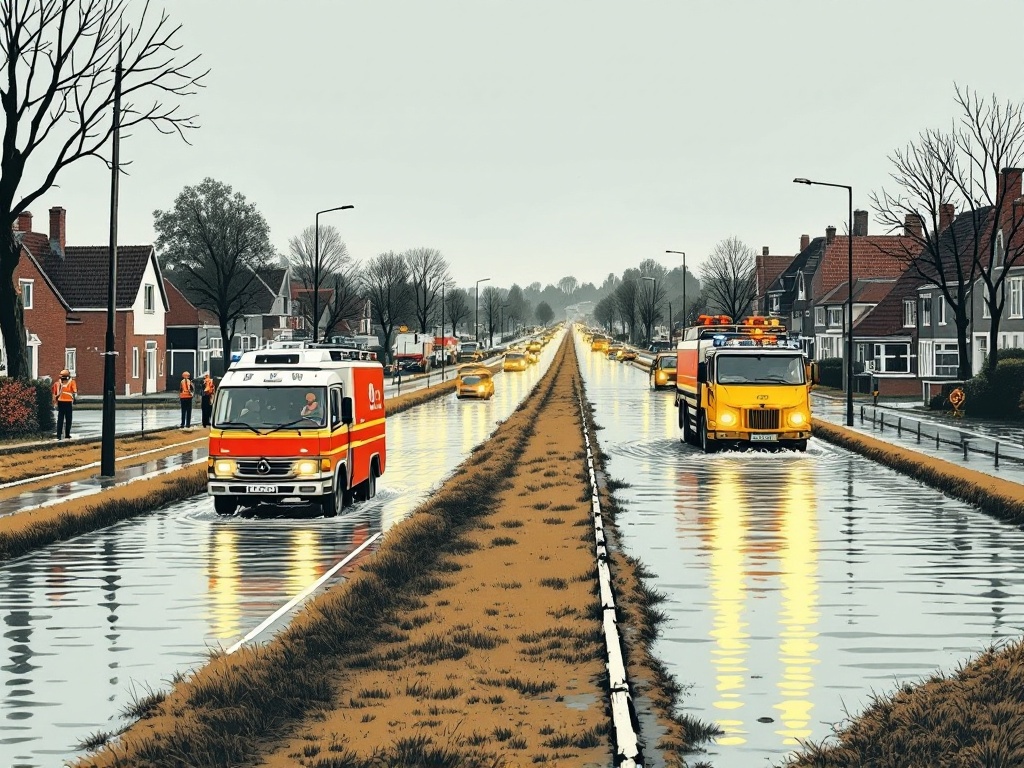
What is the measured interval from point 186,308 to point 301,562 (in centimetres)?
7373

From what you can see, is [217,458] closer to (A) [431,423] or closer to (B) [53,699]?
(B) [53,699]

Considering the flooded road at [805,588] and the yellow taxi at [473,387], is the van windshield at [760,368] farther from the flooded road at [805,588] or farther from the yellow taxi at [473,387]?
the yellow taxi at [473,387]

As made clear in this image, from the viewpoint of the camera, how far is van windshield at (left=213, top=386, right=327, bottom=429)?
72.2ft

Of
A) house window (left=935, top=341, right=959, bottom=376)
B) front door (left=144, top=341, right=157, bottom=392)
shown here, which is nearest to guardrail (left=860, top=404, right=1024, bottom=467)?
house window (left=935, top=341, right=959, bottom=376)

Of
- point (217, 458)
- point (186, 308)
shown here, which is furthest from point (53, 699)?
point (186, 308)

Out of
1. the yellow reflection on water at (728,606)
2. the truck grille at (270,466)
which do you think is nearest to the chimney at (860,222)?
the yellow reflection on water at (728,606)

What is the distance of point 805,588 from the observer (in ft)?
51.0

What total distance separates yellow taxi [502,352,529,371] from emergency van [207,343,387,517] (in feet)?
273

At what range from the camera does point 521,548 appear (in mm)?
18656

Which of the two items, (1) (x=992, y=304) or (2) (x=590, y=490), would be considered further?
(1) (x=992, y=304)

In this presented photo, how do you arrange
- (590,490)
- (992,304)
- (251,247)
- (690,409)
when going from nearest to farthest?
(590,490) → (690,409) → (992,304) → (251,247)

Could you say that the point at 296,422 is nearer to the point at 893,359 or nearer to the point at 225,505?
the point at 225,505

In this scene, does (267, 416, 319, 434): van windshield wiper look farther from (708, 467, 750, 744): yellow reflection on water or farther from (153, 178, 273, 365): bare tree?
(153, 178, 273, 365): bare tree

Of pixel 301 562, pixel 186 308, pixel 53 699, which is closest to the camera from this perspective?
pixel 53 699
